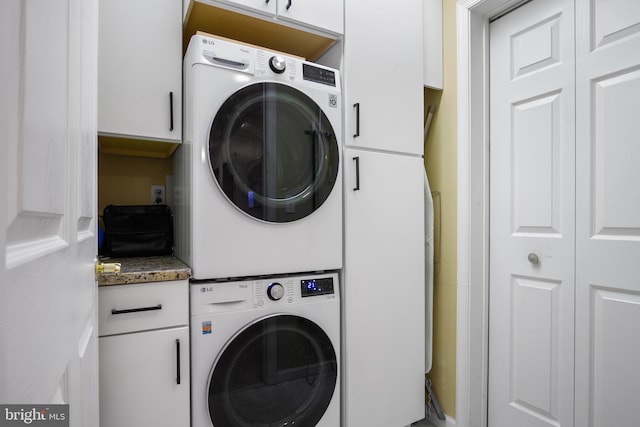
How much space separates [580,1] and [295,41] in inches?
48.4

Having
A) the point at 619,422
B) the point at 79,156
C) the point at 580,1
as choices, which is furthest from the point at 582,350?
the point at 79,156

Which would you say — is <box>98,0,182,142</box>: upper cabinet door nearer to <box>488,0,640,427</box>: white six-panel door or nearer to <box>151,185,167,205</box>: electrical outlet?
<box>151,185,167,205</box>: electrical outlet

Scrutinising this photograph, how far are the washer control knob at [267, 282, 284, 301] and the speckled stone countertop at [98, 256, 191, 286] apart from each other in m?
0.31

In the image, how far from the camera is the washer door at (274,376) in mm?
1182

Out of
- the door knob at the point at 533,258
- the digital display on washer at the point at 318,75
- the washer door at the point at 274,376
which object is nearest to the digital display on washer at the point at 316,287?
the washer door at the point at 274,376

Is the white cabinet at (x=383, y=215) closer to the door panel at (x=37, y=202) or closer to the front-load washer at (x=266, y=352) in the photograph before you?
the front-load washer at (x=266, y=352)

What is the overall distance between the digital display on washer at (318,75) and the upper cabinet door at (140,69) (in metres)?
0.54

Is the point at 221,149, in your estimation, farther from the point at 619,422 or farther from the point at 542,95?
the point at 619,422

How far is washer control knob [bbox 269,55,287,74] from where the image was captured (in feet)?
4.25

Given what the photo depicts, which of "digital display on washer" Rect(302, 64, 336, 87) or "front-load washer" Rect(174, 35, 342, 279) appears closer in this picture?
"front-load washer" Rect(174, 35, 342, 279)

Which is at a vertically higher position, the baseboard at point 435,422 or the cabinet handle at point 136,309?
the cabinet handle at point 136,309

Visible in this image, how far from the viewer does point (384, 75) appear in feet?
5.21

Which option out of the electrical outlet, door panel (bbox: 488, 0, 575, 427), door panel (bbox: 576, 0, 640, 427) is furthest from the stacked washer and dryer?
door panel (bbox: 576, 0, 640, 427)

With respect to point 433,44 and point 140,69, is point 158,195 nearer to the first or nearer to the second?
point 140,69
